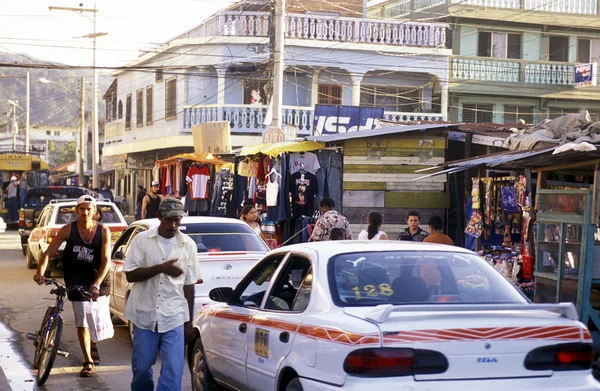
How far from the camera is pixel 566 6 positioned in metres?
36.0

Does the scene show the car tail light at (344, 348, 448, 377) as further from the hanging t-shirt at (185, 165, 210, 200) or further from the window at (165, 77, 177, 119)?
the window at (165, 77, 177, 119)

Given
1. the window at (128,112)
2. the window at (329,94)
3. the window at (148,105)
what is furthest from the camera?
the window at (128,112)

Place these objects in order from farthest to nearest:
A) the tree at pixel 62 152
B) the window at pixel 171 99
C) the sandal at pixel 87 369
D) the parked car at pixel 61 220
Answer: the tree at pixel 62 152, the window at pixel 171 99, the parked car at pixel 61 220, the sandal at pixel 87 369

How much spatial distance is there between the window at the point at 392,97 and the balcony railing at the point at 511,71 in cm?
163

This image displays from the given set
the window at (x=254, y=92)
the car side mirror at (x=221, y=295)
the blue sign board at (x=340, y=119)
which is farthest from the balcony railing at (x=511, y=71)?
the car side mirror at (x=221, y=295)

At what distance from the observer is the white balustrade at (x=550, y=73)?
35031 mm

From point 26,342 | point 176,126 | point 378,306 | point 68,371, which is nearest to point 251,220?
point 26,342

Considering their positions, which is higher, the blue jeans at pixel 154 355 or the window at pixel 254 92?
the window at pixel 254 92

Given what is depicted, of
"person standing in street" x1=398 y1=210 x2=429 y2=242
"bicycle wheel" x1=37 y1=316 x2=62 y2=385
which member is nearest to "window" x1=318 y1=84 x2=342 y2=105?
"person standing in street" x1=398 y1=210 x2=429 y2=242

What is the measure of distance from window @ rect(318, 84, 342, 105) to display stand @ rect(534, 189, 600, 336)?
75.5 feet

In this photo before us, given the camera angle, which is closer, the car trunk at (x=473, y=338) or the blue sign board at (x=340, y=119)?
the car trunk at (x=473, y=338)

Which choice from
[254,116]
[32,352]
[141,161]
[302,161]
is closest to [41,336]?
[32,352]

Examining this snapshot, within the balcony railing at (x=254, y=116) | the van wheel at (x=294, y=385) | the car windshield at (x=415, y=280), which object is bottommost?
the van wheel at (x=294, y=385)

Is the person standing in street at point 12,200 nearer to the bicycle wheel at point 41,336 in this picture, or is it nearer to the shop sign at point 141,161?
the shop sign at point 141,161
